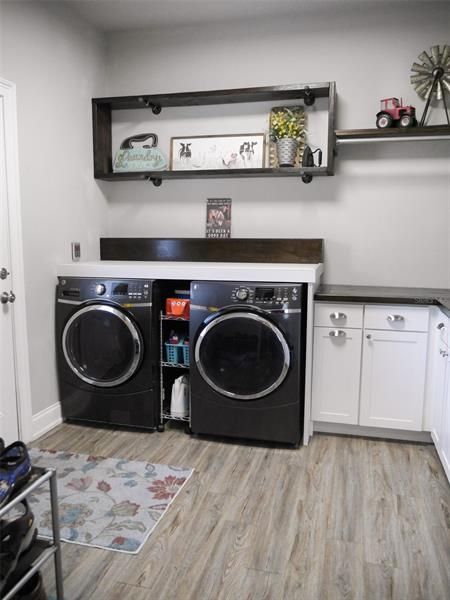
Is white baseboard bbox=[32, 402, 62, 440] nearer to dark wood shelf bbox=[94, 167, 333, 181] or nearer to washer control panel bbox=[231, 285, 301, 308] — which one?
washer control panel bbox=[231, 285, 301, 308]

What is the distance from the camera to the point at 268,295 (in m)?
2.69

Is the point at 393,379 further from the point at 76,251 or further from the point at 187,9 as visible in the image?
the point at 187,9

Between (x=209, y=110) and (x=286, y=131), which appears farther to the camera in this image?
(x=209, y=110)

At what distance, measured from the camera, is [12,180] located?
8.63 feet

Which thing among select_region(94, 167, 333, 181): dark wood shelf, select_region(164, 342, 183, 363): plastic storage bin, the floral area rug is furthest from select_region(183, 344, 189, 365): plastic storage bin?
select_region(94, 167, 333, 181): dark wood shelf

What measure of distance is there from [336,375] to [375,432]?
0.43m

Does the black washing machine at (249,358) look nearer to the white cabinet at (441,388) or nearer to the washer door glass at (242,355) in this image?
the washer door glass at (242,355)

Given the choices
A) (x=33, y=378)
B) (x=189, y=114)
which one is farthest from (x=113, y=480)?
(x=189, y=114)

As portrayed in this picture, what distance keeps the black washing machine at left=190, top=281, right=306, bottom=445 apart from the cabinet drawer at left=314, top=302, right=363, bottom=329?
6.2 inches

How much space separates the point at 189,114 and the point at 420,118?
1.55 meters

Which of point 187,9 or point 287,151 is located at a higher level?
point 187,9

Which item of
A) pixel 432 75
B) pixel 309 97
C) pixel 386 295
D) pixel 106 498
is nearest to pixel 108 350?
pixel 106 498

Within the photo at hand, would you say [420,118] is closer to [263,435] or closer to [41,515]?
[263,435]

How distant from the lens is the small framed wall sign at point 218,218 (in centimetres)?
347
